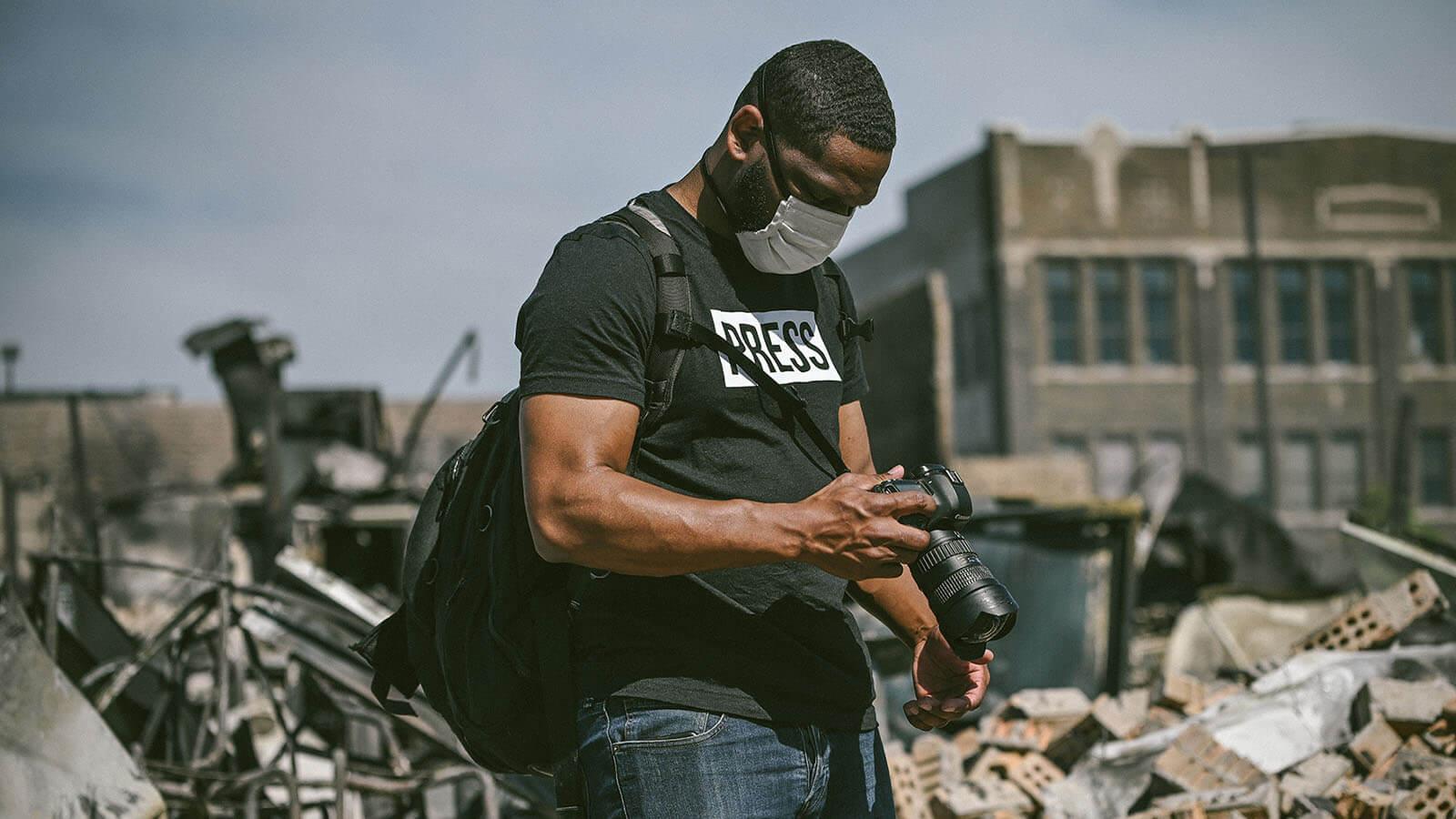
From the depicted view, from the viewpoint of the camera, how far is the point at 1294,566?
13812 mm

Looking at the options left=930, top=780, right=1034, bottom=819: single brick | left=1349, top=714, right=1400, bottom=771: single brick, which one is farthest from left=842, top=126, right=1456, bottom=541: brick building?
left=930, top=780, right=1034, bottom=819: single brick

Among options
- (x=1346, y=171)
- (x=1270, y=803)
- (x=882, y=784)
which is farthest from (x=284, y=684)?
(x=1346, y=171)

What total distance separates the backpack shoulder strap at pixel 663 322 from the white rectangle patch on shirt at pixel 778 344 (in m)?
0.08

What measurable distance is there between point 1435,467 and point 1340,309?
14.0 feet

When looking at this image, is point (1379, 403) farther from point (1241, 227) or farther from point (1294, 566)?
point (1294, 566)

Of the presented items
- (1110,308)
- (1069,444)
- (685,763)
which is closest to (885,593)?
(685,763)

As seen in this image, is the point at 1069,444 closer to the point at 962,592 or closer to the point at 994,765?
the point at 994,765

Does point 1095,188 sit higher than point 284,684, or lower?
higher

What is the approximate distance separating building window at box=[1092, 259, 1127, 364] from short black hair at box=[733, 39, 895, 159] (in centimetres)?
2932

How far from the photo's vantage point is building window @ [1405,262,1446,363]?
31172 millimetres

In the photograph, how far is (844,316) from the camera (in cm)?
232

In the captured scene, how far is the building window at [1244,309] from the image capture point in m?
30.4

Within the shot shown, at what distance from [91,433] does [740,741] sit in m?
32.6

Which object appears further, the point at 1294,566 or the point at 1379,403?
the point at 1379,403
